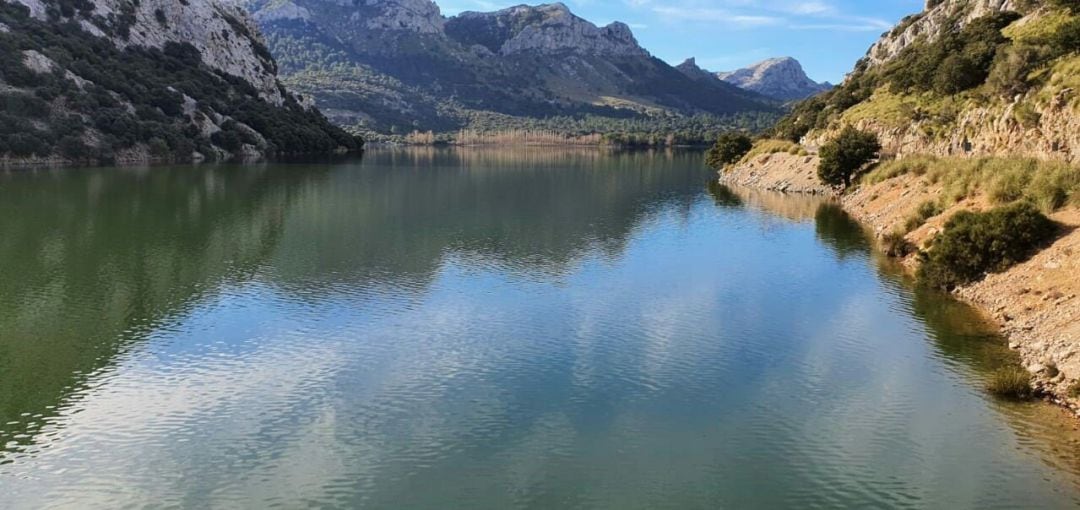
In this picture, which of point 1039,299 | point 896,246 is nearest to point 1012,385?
point 1039,299

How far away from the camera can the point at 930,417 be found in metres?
21.3

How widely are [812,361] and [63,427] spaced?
22973mm

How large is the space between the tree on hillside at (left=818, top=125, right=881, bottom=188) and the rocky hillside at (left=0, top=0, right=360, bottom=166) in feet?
Answer: 334

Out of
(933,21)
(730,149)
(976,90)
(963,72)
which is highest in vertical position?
(933,21)

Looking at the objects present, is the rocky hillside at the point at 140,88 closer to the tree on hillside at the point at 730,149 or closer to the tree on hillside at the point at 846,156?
the tree on hillside at the point at 730,149

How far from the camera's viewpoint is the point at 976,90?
249ft

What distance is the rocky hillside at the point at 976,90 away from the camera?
52.1m

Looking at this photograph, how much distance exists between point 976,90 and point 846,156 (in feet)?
50.3

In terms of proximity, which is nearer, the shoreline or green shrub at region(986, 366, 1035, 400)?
green shrub at region(986, 366, 1035, 400)

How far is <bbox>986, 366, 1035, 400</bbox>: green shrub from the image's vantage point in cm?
2194

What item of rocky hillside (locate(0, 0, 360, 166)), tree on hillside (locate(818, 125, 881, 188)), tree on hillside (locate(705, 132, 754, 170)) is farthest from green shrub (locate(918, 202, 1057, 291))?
rocky hillside (locate(0, 0, 360, 166))

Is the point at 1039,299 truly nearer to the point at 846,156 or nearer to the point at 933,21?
the point at 846,156

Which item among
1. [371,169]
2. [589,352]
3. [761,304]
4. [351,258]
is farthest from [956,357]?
[371,169]

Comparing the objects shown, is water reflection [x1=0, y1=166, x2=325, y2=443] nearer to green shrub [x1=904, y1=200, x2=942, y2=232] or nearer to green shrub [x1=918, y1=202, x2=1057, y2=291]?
green shrub [x1=918, y1=202, x2=1057, y2=291]
